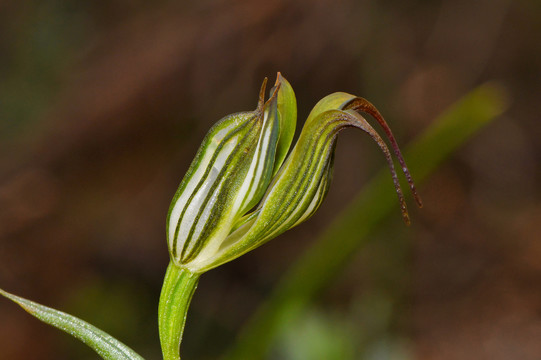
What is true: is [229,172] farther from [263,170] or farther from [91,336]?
[91,336]

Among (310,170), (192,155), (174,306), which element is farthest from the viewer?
(192,155)

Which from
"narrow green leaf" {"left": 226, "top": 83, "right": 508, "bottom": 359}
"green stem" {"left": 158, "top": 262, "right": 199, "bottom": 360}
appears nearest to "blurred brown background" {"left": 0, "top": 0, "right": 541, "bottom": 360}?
"narrow green leaf" {"left": 226, "top": 83, "right": 508, "bottom": 359}

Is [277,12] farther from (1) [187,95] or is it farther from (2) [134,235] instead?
(2) [134,235]

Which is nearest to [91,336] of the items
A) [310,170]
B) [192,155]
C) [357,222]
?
[310,170]

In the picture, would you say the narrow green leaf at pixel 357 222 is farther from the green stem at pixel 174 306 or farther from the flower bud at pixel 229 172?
the flower bud at pixel 229 172

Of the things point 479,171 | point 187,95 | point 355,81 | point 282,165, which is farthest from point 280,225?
point 479,171

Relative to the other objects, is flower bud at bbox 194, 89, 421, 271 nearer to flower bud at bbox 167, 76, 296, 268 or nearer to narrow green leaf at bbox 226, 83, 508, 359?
flower bud at bbox 167, 76, 296, 268
